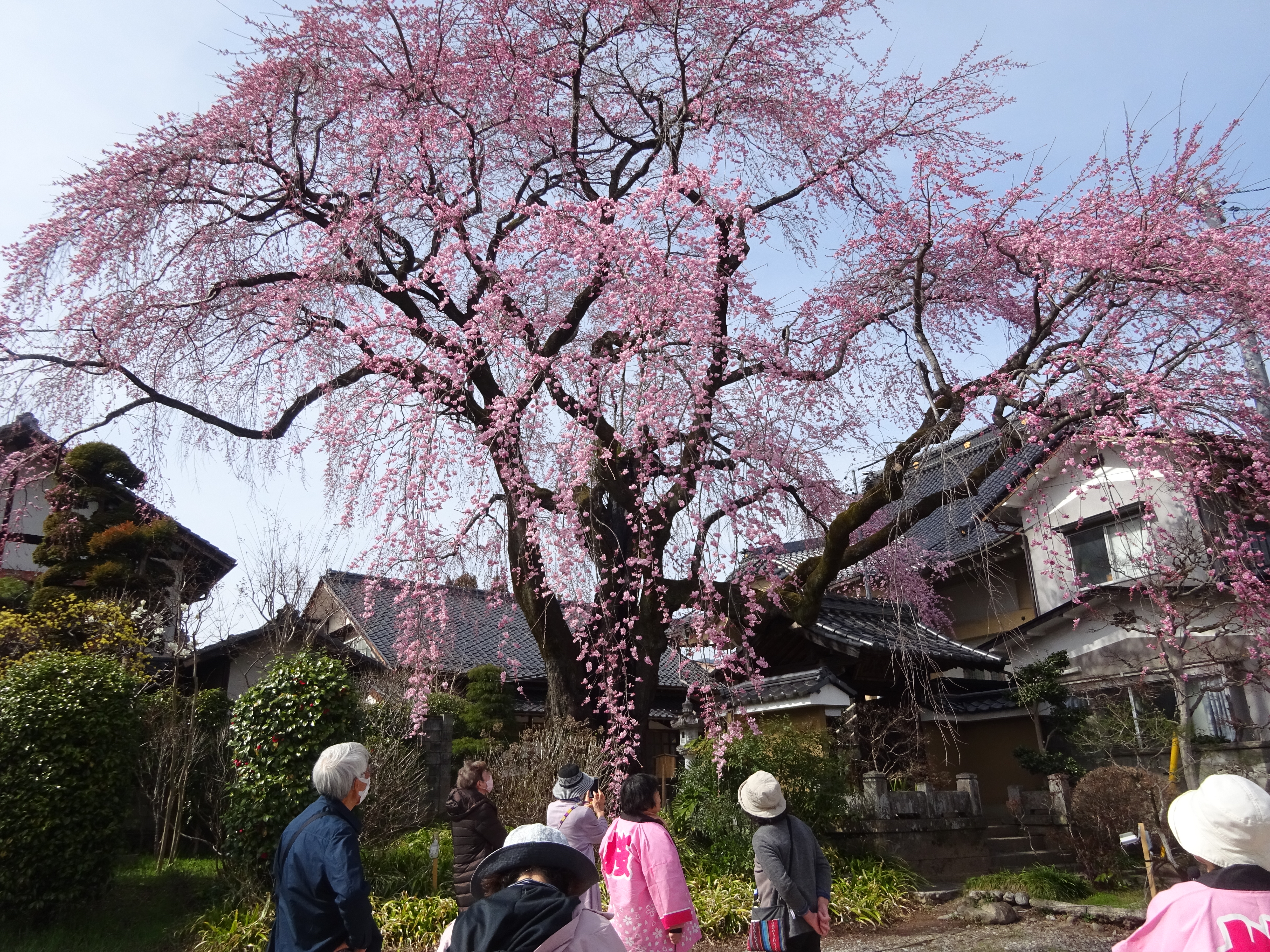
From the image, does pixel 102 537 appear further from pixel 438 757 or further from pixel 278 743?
pixel 278 743

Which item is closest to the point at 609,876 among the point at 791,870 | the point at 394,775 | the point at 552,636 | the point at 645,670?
the point at 791,870

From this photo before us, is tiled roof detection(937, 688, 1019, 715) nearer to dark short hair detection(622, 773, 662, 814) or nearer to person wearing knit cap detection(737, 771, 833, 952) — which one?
person wearing knit cap detection(737, 771, 833, 952)

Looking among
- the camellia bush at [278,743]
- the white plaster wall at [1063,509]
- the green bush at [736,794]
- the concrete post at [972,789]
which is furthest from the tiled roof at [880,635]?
the camellia bush at [278,743]

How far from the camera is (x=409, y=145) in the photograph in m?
9.34

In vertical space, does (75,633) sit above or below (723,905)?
above

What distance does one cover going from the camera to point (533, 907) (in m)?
1.99

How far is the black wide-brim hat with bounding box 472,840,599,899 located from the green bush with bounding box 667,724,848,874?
6.60m

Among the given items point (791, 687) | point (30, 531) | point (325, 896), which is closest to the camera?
point (325, 896)

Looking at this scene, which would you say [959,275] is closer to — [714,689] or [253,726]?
[714,689]

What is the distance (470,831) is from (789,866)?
181 centimetres

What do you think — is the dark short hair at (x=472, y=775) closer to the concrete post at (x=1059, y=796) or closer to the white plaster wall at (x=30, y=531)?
the concrete post at (x=1059, y=796)

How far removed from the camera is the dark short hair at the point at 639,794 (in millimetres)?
3908

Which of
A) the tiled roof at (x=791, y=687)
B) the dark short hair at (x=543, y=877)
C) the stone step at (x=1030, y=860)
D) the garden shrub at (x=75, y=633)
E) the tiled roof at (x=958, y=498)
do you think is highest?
the tiled roof at (x=958, y=498)

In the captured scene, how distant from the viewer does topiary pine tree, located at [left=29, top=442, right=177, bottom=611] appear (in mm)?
13047
